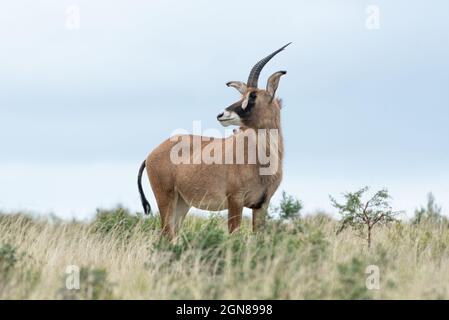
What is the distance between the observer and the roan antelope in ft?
44.3

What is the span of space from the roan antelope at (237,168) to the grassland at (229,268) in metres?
0.45

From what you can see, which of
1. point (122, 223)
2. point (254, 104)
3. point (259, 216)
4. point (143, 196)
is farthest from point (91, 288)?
point (122, 223)

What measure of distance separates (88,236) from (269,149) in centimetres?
372

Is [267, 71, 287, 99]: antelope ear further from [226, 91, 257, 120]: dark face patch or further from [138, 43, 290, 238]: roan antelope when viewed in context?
[226, 91, 257, 120]: dark face patch

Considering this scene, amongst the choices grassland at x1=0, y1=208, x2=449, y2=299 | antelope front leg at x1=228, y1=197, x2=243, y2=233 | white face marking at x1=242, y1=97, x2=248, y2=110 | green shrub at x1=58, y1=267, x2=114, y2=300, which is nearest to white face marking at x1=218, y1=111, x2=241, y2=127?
white face marking at x1=242, y1=97, x2=248, y2=110

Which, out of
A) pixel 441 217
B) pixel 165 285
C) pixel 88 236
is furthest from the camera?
pixel 441 217

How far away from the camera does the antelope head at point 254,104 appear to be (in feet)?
44.2

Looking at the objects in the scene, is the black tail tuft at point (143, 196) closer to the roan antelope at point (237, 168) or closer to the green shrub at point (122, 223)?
the green shrub at point (122, 223)
